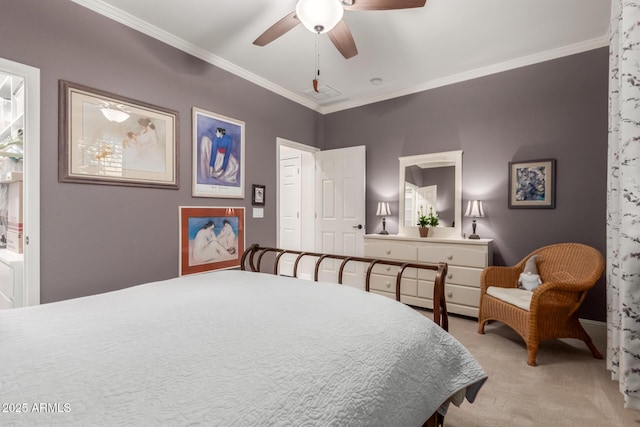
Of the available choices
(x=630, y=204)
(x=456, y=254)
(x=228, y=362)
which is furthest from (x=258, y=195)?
(x=630, y=204)

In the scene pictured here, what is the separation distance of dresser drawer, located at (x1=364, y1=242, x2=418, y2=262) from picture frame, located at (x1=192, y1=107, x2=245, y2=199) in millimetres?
1835

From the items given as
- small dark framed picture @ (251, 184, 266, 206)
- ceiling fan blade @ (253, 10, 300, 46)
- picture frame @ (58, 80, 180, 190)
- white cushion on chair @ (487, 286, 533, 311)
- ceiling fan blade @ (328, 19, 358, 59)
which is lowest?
white cushion on chair @ (487, 286, 533, 311)

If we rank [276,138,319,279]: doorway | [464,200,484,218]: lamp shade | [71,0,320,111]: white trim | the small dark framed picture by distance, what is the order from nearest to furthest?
[71,0,320,111]: white trim
[464,200,484,218]: lamp shade
the small dark framed picture
[276,138,319,279]: doorway

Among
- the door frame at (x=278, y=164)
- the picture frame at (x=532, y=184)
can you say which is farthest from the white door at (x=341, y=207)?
the picture frame at (x=532, y=184)

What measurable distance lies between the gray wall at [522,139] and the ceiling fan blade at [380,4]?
226 centimetres

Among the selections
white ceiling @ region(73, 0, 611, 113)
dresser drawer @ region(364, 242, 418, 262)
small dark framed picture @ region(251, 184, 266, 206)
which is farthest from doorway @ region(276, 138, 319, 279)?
white ceiling @ region(73, 0, 611, 113)

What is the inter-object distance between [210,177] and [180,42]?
1.38m

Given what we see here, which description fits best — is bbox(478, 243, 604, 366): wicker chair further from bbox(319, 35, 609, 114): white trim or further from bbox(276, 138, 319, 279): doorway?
bbox(276, 138, 319, 279): doorway

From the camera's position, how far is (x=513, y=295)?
2697 mm

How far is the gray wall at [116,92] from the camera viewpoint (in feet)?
7.16

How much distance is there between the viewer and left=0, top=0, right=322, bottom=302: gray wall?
85.9 inches

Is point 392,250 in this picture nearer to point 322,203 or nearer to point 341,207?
point 341,207

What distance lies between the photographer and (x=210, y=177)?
330cm

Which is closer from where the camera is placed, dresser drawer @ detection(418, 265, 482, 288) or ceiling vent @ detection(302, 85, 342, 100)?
dresser drawer @ detection(418, 265, 482, 288)
